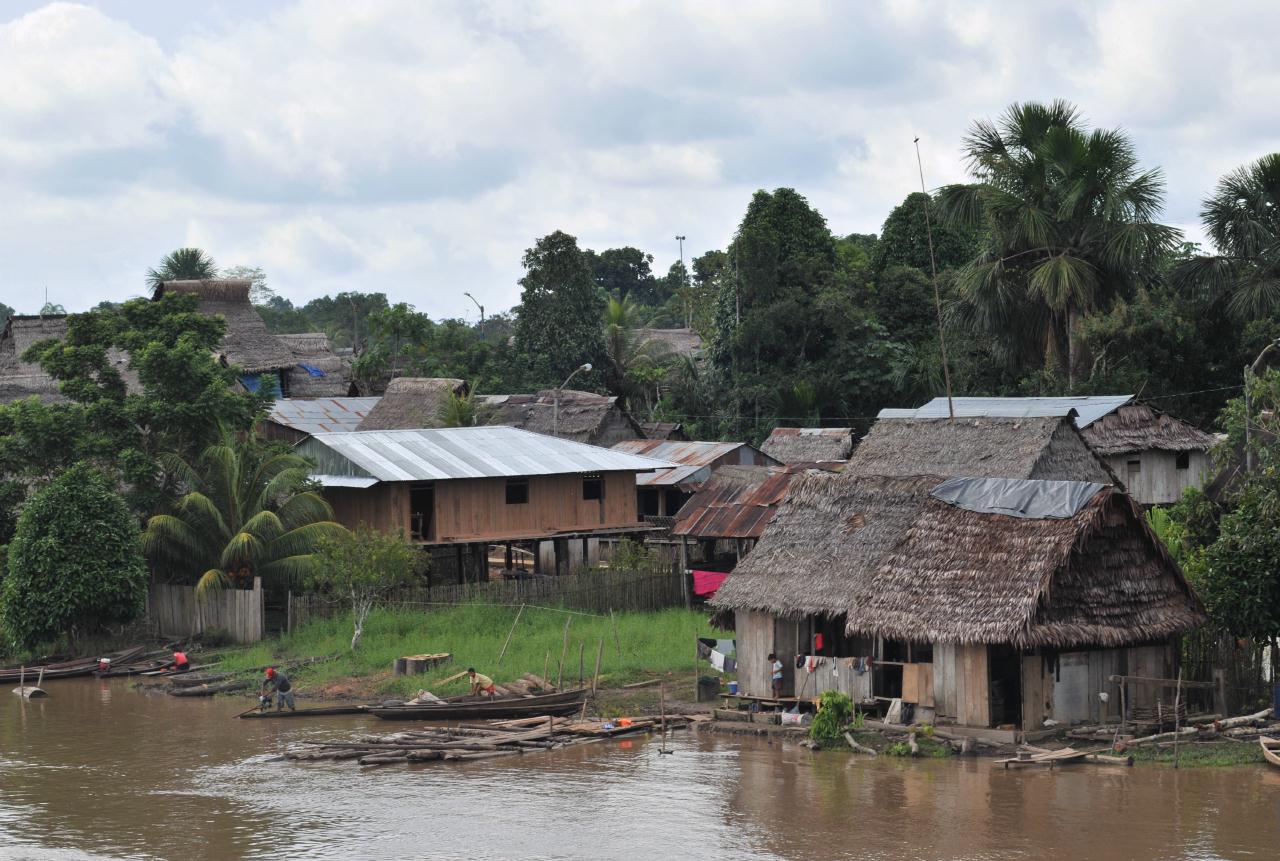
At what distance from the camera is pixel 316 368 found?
2216 inches

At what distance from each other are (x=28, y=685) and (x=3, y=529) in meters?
Answer: 5.19

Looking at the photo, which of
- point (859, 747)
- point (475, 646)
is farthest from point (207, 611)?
point (859, 747)

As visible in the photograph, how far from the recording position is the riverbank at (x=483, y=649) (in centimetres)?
2569

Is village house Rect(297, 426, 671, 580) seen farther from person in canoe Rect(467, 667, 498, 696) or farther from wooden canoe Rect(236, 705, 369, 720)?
person in canoe Rect(467, 667, 498, 696)

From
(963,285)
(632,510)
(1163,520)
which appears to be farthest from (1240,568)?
(963,285)

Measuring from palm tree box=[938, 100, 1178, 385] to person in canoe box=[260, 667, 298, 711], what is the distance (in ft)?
75.5

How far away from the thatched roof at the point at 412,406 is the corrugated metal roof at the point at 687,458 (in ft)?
18.9

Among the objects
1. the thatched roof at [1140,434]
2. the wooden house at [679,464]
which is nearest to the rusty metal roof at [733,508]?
the wooden house at [679,464]

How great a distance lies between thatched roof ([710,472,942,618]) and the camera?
2222 centimetres

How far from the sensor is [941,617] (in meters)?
20.4

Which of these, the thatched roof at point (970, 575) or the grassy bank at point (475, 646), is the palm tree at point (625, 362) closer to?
the grassy bank at point (475, 646)

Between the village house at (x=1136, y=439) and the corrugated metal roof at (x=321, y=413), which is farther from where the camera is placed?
the corrugated metal roof at (x=321, y=413)

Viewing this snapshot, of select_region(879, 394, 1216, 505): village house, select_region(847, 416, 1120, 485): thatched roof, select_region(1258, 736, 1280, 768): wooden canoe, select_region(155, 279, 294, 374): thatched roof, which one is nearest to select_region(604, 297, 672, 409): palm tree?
select_region(155, 279, 294, 374): thatched roof

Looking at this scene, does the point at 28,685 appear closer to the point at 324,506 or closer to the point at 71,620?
the point at 71,620
